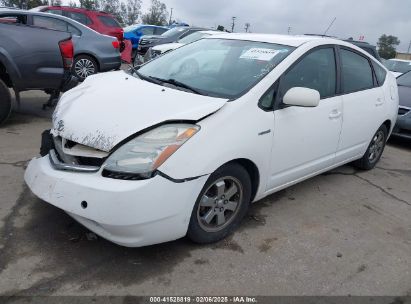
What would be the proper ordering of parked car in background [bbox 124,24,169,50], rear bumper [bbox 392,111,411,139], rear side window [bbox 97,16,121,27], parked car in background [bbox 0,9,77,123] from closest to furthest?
parked car in background [bbox 0,9,77,123]
rear bumper [bbox 392,111,411,139]
rear side window [bbox 97,16,121,27]
parked car in background [bbox 124,24,169,50]

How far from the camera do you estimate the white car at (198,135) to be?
2.58 meters

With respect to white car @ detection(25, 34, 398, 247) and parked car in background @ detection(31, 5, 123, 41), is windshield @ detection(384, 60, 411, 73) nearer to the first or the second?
parked car in background @ detection(31, 5, 123, 41)

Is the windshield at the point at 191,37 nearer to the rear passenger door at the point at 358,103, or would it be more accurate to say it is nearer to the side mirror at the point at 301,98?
the rear passenger door at the point at 358,103

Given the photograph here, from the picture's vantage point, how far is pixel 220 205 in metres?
3.10

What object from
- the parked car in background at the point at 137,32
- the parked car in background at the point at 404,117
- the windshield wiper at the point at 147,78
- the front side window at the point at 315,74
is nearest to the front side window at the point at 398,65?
the parked car in background at the point at 404,117

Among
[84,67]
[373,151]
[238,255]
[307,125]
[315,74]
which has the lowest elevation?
[238,255]

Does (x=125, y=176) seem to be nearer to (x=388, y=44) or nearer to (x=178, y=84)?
(x=178, y=84)

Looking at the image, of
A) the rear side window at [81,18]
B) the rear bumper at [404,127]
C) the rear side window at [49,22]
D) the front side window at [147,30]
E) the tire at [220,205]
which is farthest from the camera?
the front side window at [147,30]

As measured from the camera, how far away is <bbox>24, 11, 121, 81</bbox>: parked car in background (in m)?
8.24

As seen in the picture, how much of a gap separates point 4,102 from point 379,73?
4.89 m

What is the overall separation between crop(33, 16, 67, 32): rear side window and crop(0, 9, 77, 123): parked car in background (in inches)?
27.8

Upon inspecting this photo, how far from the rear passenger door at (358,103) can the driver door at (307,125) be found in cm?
18

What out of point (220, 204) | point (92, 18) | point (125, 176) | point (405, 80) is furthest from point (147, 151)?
point (92, 18)

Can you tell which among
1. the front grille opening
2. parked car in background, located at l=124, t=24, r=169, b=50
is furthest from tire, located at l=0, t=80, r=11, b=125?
parked car in background, located at l=124, t=24, r=169, b=50
